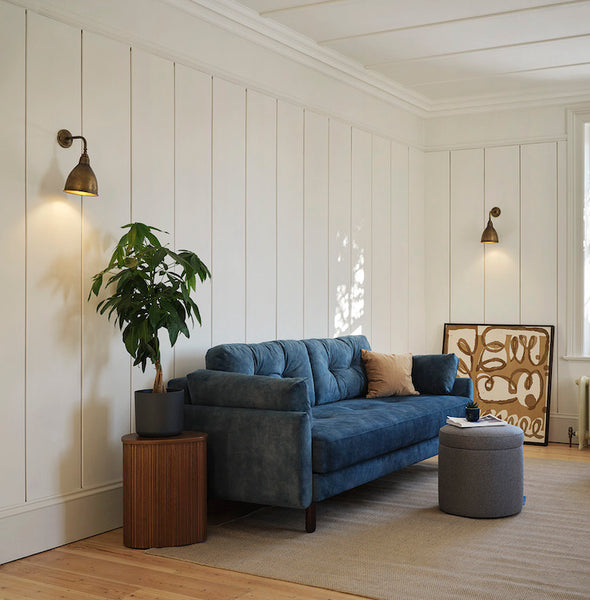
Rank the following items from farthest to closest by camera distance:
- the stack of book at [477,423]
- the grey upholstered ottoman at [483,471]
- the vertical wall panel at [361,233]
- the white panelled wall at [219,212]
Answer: the vertical wall panel at [361,233] → the stack of book at [477,423] → the grey upholstered ottoman at [483,471] → the white panelled wall at [219,212]

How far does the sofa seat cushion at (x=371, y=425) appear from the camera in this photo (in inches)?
155

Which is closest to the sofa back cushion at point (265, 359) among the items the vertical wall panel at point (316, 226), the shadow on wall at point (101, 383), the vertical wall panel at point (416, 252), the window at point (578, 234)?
the shadow on wall at point (101, 383)

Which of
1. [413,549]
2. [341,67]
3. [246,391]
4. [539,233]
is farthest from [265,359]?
[539,233]

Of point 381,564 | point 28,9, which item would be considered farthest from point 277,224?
point 381,564

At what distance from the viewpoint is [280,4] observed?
4723mm

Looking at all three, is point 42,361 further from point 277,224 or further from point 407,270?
point 407,270

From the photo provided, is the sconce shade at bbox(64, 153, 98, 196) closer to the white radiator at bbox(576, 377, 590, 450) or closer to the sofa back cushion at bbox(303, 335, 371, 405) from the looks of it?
the sofa back cushion at bbox(303, 335, 371, 405)

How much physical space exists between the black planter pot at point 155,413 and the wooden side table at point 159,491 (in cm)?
4

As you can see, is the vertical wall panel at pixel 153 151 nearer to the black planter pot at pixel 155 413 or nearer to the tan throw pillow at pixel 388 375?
the black planter pot at pixel 155 413

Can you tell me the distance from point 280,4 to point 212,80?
613mm

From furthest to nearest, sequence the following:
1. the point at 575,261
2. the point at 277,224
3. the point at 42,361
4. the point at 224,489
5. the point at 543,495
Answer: the point at 575,261 < the point at 277,224 < the point at 543,495 < the point at 224,489 < the point at 42,361

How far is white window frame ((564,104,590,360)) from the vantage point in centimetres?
659

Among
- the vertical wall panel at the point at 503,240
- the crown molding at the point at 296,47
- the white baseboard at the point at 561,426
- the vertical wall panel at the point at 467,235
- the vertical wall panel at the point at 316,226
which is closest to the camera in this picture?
the crown molding at the point at 296,47

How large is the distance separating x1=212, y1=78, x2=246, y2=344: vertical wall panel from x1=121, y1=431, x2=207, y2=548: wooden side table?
1.15 metres
